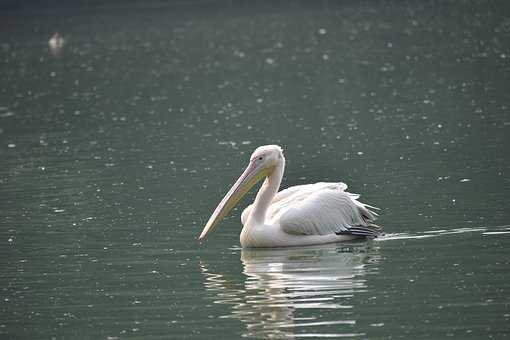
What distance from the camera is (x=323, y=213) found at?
409 inches

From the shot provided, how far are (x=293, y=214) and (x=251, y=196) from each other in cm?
282

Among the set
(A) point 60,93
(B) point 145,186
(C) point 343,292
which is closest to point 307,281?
(C) point 343,292

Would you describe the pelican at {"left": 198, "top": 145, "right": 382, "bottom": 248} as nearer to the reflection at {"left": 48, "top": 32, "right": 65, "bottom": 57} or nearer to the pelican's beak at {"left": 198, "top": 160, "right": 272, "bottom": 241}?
the pelican's beak at {"left": 198, "top": 160, "right": 272, "bottom": 241}

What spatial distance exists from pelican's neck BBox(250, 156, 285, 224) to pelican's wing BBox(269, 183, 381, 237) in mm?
91

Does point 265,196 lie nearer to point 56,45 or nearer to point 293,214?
point 293,214

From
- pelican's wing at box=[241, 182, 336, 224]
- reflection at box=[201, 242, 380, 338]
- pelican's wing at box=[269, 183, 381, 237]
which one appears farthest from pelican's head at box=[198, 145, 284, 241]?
reflection at box=[201, 242, 380, 338]

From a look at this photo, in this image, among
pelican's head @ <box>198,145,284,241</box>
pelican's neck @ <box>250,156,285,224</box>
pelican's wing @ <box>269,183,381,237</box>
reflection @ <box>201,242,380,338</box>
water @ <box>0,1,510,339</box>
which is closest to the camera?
reflection @ <box>201,242,380,338</box>

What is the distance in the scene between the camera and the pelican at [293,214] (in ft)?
34.0

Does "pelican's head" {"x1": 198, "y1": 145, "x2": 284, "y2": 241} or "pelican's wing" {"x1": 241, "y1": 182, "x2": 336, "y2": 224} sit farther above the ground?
"pelican's head" {"x1": 198, "y1": 145, "x2": 284, "y2": 241}

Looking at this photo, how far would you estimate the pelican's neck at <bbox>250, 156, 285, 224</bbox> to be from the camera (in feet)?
34.3

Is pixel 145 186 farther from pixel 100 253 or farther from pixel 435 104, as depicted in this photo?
pixel 435 104

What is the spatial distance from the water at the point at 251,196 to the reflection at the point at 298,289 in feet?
0.08

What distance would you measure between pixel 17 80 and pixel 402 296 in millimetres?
24465

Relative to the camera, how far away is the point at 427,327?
7.51m
